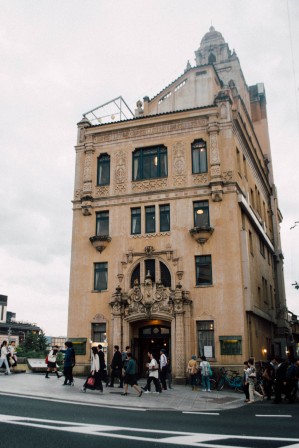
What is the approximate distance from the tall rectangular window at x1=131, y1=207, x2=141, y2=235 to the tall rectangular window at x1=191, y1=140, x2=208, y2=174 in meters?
4.58

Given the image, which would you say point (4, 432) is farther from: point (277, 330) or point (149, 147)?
point (277, 330)

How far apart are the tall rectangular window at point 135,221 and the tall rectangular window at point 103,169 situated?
315 centimetres

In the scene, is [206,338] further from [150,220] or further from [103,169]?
[103,169]

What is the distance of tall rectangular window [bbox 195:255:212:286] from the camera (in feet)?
86.4

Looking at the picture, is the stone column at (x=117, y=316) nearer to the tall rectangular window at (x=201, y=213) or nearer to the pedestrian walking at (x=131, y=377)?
the tall rectangular window at (x=201, y=213)

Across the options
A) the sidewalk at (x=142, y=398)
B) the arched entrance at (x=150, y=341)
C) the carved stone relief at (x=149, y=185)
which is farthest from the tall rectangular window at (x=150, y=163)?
the sidewalk at (x=142, y=398)

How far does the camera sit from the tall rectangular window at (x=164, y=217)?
28058 millimetres

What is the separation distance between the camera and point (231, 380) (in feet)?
76.1

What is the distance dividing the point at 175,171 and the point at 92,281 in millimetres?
9105

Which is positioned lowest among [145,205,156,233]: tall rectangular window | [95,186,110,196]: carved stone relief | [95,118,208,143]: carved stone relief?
[145,205,156,233]: tall rectangular window

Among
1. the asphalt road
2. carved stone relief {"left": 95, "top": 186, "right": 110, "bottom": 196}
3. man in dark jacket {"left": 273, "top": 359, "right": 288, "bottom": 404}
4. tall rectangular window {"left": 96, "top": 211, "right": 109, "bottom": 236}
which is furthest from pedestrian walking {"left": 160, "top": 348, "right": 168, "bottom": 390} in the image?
carved stone relief {"left": 95, "top": 186, "right": 110, "bottom": 196}

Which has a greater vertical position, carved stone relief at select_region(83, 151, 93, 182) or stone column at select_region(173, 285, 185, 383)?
carved stone relief at select_region(83, 151, 93, 182)

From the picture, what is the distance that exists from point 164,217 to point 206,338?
8.09 meters

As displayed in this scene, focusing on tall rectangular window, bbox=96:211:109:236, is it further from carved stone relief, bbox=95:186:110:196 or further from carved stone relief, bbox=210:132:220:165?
carved stone relief, bbox=210:132:220:165
